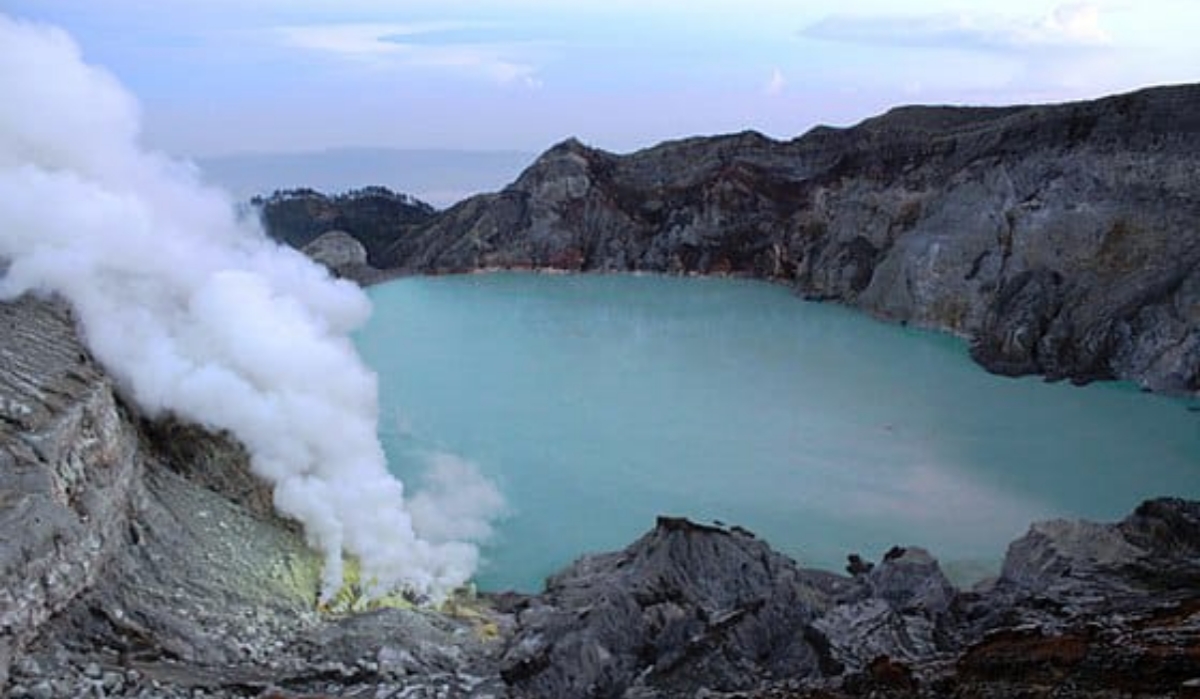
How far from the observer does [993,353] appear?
77.8 ft

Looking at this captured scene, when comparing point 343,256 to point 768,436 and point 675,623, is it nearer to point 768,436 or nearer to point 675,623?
point 768,436

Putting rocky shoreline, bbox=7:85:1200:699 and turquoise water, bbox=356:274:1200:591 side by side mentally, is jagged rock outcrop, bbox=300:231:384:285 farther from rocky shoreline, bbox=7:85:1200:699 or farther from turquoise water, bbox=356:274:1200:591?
rocky shoreline, bbox=7:85:1200:699

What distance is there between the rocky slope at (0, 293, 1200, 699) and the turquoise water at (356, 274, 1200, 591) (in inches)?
84.3

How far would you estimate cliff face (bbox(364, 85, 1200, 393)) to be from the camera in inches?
897

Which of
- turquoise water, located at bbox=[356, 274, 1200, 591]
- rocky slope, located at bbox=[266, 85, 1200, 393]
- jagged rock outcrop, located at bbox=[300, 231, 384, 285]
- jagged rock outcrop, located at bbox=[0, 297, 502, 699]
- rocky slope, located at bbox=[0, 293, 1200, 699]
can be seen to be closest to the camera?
rocky slope, located at bbox=[0, 293, 1200, 699]

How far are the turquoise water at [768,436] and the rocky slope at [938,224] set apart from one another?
1.43 m

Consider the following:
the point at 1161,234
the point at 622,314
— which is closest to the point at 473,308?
the point at 622,314

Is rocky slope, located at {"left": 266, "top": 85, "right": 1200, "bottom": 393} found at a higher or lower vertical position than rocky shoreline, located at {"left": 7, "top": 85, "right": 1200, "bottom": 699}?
higher

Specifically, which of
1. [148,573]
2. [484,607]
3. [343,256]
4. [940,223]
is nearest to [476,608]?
[484,607]

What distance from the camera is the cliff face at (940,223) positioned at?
74.7 feet

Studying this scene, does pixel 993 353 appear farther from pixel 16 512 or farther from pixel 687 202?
pixel 16 512

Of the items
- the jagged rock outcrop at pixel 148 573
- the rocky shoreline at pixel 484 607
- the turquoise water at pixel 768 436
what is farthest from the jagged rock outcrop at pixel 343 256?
the rocky shoreline at pixel 484 607

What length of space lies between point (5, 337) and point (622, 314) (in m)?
21.8

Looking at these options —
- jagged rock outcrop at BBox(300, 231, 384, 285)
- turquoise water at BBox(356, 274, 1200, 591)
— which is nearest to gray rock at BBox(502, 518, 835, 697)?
turquoise water at BBox(356, 274, 1200, 591)
